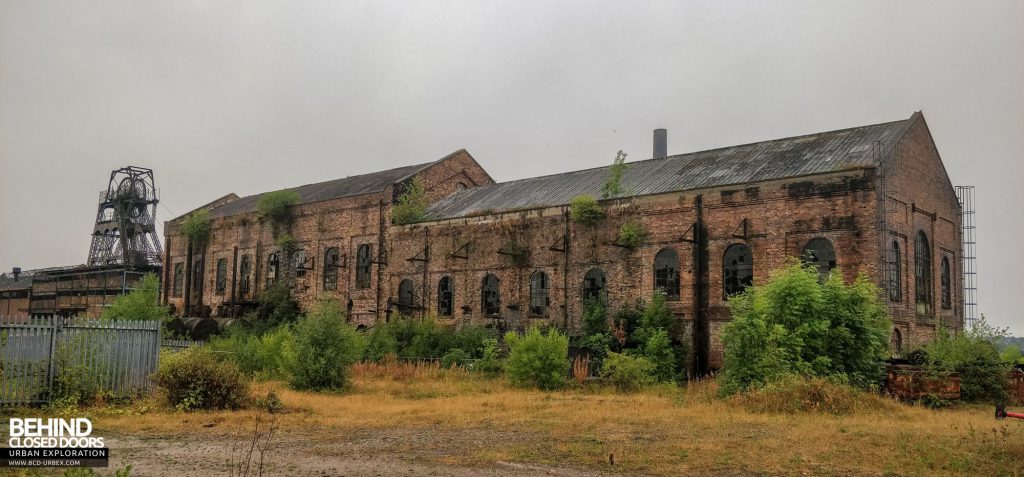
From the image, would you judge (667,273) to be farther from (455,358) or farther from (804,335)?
(804,335)

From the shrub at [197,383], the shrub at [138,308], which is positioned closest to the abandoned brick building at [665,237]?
the shrub at [138,308]

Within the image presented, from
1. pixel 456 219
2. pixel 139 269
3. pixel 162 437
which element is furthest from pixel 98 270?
pixel 162 437

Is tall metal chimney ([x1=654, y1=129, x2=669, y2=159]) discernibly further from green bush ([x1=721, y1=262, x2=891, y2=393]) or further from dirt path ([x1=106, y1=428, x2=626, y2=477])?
dirt path ([x1=106, y1=428, x2=626, y2=477])

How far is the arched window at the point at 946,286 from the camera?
25.0 meters

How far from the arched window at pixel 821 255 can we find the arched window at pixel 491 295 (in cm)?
1110

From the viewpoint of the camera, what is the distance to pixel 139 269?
50812mm

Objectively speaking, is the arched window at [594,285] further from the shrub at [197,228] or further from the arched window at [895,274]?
the shrub at [197,228]

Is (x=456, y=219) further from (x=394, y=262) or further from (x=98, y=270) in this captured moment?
(x=98, y=270)

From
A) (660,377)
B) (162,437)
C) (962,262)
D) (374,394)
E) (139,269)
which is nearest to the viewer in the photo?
(162,437)

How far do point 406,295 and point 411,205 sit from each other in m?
3.95

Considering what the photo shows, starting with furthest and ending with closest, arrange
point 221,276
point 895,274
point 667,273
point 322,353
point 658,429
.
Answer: point 221,276
point 667,273
point 895,274
point 322,353
point 658,429

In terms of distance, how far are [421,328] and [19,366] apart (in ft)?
52.2

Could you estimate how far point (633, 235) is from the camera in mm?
25078

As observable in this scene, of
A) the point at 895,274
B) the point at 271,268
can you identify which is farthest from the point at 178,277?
the point at 895,274
